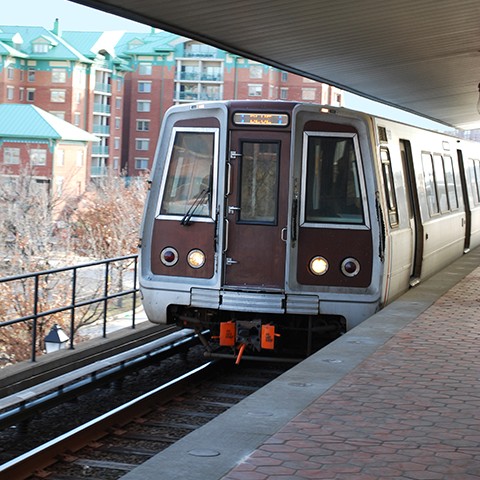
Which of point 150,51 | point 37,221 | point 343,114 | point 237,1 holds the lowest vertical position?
point 37,221

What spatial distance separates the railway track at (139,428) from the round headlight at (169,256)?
1.27 meters

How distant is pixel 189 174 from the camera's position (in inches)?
446

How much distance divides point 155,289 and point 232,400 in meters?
1.72

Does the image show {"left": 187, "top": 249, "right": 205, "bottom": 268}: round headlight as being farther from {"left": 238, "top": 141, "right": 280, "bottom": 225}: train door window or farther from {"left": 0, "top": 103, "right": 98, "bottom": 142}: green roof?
{"left": 0, "top": 103, "right": 98, "bottom": 142}: green roof

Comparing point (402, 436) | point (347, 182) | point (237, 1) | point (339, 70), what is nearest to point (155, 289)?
point (347, 182)

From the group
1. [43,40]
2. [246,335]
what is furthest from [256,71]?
[246,335]

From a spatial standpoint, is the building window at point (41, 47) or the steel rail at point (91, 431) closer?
the steel rail at point (91, 431)

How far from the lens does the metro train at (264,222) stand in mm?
11062

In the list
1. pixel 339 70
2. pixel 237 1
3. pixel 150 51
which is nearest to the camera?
pixel 237 1

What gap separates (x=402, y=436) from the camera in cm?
658

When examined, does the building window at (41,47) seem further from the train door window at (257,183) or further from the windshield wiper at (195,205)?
the train door window at (257,183)

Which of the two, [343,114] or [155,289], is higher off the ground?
[343,114]

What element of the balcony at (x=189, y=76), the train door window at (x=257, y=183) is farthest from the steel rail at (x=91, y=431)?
the balcony at (x=189, y=76)

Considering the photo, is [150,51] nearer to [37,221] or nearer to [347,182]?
[37,221]
